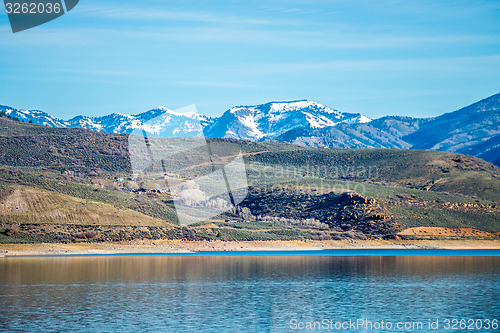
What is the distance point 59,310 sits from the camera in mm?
41969

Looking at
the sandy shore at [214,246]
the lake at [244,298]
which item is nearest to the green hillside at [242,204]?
the sandy shore at [214,246]

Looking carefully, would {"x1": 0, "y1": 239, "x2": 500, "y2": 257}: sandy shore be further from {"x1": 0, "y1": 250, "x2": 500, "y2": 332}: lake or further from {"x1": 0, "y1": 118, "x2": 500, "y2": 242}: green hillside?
{"x1": 0, "y1": 250, "x2": 500, "y2": 332}: lake

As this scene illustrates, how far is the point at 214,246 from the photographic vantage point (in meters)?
111

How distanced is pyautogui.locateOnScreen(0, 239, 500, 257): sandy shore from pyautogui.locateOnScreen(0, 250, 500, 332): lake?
13948 mm

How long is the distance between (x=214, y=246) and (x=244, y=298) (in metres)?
62.2

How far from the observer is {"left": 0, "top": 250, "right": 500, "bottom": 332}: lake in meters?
38.4

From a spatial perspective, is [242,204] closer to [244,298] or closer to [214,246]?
[214,246]

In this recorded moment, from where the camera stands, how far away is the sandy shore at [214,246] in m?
92.0

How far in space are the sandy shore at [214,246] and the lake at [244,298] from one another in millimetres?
13948

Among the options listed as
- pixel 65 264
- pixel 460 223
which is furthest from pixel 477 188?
pixel 65 264

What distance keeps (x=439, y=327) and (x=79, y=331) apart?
70.4ft

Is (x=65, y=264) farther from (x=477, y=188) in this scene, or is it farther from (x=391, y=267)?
(x=477, y=188)

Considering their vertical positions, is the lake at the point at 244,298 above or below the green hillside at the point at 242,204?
below

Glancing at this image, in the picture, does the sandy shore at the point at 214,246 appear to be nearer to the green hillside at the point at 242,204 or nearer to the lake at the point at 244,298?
the green hillside at the point at 242,204
